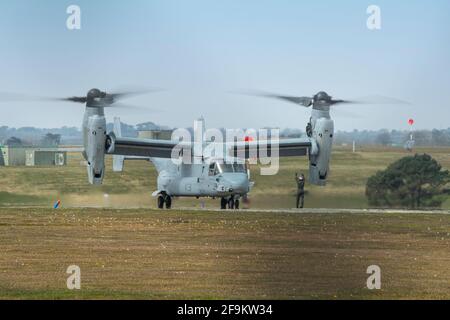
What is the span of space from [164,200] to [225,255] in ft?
69.0

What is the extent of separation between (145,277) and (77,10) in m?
7.49

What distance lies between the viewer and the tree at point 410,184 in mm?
42875

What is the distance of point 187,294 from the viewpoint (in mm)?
19469

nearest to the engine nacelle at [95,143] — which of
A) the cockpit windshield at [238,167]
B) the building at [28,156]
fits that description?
the cockpit windshield at [238,167]

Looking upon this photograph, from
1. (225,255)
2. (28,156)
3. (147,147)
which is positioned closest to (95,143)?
(147,147)

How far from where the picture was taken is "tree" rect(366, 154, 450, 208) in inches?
1688

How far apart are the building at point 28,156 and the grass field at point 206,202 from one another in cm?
291

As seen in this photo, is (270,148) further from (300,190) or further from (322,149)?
(322,149)

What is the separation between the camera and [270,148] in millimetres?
43344

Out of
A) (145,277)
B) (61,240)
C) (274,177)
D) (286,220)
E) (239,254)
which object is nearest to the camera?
(145,277)

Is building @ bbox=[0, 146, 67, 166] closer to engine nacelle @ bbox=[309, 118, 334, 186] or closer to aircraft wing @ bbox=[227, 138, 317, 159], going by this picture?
aircraft wing @ bbox=[227, 138, 317, 159]

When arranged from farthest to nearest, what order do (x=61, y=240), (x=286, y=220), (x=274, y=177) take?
(x=274, y=177), (x=286, y=220), (x=61, y=240)
